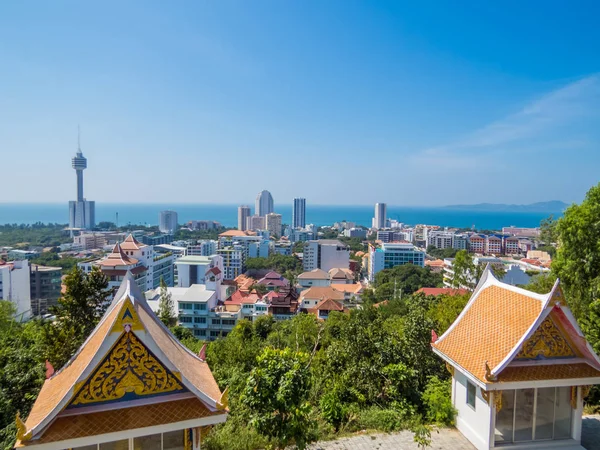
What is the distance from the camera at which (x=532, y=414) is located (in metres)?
7.40

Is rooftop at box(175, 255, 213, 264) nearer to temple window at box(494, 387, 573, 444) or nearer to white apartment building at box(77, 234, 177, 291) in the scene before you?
white apartment building at box(77, 234, 177, 291)

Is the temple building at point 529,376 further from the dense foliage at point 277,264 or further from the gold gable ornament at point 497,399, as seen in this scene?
the dense foliage at point 277,264

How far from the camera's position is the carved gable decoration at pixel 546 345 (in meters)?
7.16

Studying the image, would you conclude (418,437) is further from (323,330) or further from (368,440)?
(323,330)

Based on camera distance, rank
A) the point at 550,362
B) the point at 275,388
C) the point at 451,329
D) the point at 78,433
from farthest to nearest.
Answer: the point at 451,329
the point at 550,362
the point at 275,388
the point at 78,433

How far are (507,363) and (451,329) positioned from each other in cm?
197

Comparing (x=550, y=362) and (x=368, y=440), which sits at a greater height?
(x=550, y=362)

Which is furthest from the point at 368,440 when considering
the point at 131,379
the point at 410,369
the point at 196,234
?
the point at 196,234

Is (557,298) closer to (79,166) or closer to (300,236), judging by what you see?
(300,236)

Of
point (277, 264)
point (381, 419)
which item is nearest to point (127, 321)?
point (381, 419)

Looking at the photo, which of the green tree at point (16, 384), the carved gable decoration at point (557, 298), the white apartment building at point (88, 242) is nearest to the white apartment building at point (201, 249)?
the white apartment building at point (88, 242)

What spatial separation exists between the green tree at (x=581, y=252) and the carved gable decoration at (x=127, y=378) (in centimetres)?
1096

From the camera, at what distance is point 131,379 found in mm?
5637

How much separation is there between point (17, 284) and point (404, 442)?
50.4 metres
